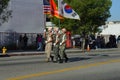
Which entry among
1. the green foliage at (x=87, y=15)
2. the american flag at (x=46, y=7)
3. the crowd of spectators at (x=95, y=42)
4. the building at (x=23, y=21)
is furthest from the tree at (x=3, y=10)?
the crowd of spectators at (x=95, y=42)

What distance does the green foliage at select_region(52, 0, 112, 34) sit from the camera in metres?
44.7

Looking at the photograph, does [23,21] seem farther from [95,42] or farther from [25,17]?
[95,42]

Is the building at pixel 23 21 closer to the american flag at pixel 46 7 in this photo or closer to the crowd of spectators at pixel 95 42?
the american flag at pixel 46 7

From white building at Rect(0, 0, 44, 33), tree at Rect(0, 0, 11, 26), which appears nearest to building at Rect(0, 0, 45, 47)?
white building at Rect(0, 0, 44, 33)

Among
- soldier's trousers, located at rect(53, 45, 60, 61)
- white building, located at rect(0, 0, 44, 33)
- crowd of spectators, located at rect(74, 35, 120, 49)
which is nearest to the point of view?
soldier's trousers, located at rect(53, 45, 60, 61)

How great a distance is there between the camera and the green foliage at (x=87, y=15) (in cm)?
4474

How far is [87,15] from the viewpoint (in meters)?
45.0

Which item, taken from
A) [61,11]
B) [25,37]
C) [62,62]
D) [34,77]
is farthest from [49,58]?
[25,37]

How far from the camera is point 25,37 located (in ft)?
146

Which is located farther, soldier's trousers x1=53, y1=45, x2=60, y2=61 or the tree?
the tree

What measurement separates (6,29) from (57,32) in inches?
986

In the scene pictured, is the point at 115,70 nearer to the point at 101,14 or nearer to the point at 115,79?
the point at 115,79

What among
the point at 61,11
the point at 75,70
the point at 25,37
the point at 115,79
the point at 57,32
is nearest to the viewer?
the point at 115,79

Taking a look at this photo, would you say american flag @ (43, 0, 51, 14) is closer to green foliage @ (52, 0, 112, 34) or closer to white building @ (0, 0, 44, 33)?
green foliage @ (52, 0, 112, 34)
